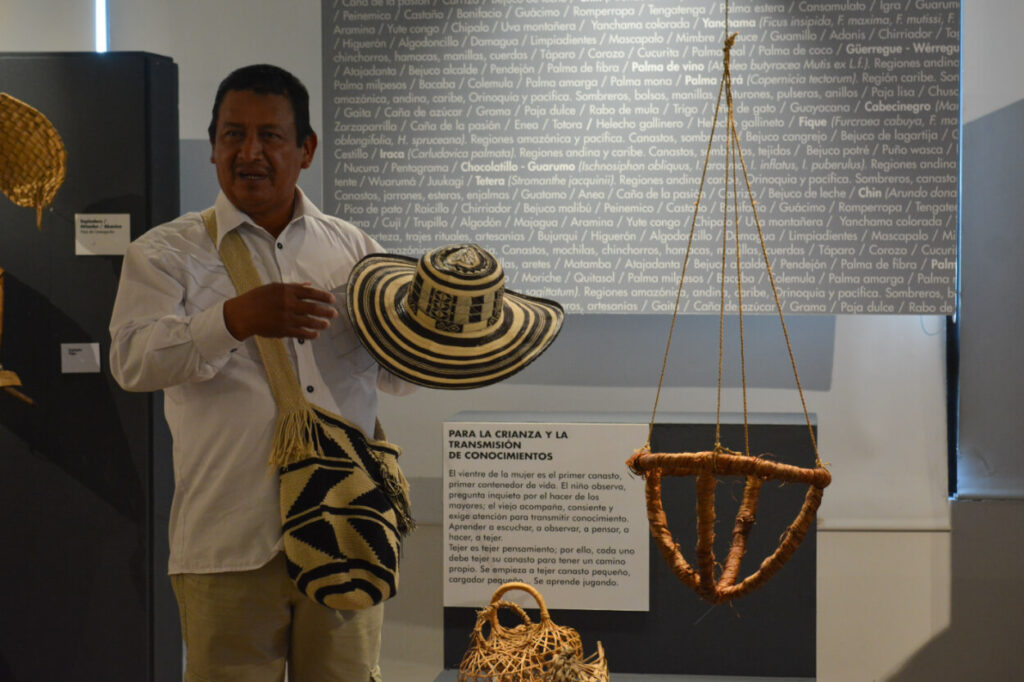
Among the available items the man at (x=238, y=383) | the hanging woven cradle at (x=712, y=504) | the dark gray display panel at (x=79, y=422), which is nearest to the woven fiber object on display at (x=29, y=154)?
the dark gray display panel at (x=79, y=422)

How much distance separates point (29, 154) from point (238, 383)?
1347 mm

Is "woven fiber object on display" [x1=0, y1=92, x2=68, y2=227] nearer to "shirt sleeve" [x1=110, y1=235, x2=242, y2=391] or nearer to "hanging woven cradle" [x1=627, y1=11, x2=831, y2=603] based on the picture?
"shirt sleeve" [x1=110, y1=235, x2=242, y2=391]

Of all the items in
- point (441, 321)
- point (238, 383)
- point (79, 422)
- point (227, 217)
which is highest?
point (227, 217)

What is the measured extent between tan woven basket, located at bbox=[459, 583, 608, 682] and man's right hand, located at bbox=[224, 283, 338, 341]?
1.01 meters

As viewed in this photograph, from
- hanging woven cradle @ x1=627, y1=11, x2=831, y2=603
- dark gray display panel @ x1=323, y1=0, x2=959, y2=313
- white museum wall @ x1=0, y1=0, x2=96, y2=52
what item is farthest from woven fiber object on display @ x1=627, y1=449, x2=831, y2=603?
white museum wall @ x1=0, y1=0, x2=96, y2=52

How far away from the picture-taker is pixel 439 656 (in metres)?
3.47

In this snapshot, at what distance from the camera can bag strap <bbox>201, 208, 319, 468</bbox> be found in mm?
1941

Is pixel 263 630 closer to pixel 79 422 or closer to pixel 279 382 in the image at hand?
pixel 279 382

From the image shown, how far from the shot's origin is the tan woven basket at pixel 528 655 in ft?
7.77

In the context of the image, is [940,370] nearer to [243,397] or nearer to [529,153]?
[529,153]

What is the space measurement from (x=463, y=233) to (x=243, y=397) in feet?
4.61

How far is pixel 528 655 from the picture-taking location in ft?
8.06

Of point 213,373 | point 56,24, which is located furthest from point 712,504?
point 56,24

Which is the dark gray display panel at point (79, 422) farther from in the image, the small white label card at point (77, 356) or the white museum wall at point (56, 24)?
the white museum wall at point (56, 24)
